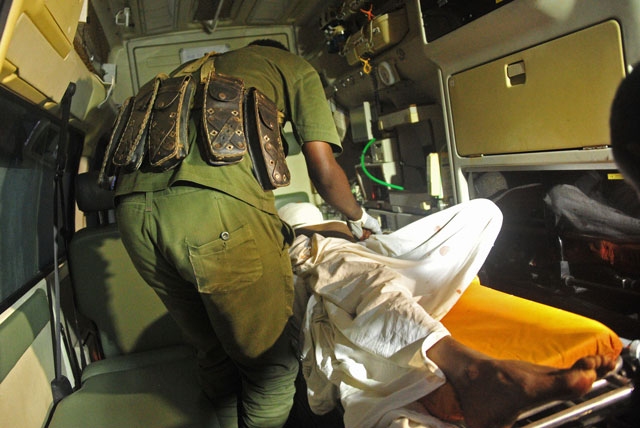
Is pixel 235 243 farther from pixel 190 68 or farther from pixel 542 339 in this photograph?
pixel 542 339

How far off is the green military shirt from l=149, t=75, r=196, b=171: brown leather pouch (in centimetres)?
5

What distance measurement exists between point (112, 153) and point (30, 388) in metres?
0.97

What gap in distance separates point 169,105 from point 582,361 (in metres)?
1.45

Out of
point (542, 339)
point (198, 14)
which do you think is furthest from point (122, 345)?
point (198, 14)

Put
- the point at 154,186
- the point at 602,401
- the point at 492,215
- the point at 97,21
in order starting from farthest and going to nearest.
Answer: the point at 97,21 → the point at 492,215 → the point at 154,186 → the point at 602,401

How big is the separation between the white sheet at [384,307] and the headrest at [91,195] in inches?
42.4

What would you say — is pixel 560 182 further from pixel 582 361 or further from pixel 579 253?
pixel 582 361

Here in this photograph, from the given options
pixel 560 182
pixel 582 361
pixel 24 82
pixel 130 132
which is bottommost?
pixel 582 361

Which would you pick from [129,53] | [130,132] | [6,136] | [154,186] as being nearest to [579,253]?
[154,186]

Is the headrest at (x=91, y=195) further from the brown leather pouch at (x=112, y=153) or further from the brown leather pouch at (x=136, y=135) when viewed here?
the brown leather pouch at (x=136, y=135)

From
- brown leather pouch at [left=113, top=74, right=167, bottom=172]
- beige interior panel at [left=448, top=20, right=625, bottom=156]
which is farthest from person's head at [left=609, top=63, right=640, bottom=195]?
brown leather pouch at [left=113, top=74, right=167, bottom=172]

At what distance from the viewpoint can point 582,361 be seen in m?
0.94

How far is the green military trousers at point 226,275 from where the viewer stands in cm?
157

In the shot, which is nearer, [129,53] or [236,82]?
[236,82]
